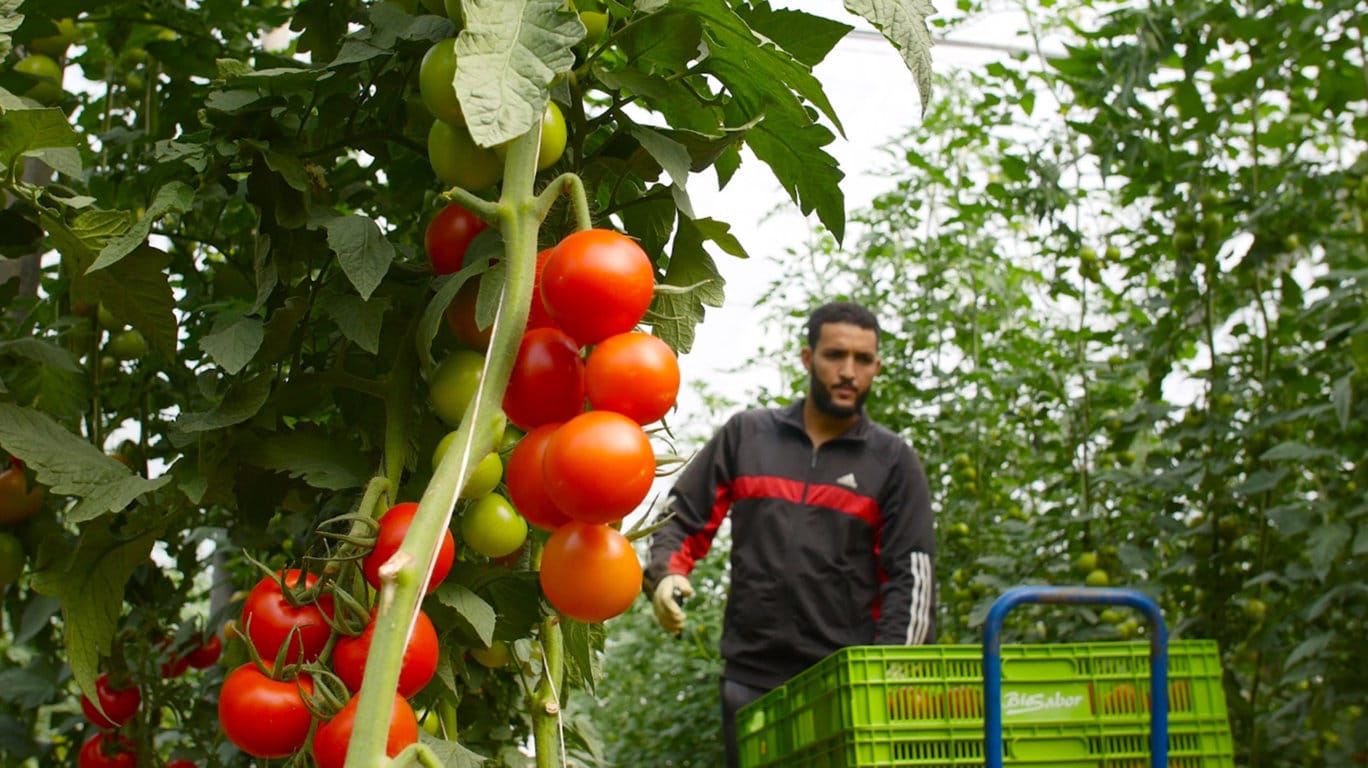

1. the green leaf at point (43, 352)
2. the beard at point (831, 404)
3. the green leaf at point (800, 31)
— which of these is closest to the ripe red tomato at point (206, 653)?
the green leaf at point (43, 352)

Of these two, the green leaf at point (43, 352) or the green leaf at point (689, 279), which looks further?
the green leaf at point (43, 352)

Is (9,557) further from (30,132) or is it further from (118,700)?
(30,132)

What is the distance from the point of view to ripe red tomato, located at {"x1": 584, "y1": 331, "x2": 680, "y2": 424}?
0.67 meters

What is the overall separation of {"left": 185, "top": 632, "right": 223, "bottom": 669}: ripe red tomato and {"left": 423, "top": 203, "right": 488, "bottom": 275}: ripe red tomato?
109 centimetres

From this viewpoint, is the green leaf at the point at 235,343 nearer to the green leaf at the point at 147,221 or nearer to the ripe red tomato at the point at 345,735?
the green leaf at the point at 147,221

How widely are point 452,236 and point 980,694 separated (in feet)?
4.86

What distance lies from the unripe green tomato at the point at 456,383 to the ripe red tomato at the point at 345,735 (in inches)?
7.9

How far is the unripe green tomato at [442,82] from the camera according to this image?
0.73m

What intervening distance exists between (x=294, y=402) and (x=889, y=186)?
14.0 ft

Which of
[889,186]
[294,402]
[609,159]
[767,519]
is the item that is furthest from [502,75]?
[889,186]

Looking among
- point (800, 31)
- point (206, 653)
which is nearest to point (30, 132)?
point (800, 31)

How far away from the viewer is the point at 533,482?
69cm

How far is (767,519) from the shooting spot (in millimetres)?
3039

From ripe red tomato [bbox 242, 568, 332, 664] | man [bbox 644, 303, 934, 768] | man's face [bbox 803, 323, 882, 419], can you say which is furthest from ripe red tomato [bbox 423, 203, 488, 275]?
man's face [bbox 803, 323, 882, 419]
